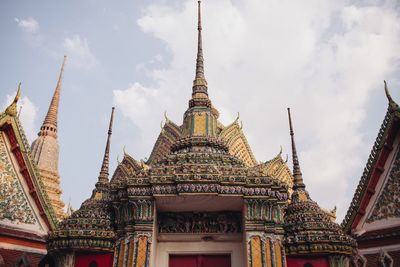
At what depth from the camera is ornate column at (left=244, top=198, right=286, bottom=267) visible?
353 inches

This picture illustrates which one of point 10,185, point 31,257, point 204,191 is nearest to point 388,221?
point 204,191

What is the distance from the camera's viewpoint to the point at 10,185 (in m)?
12.5

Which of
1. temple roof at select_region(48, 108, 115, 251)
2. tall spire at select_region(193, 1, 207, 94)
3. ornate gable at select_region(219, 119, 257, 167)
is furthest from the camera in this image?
ornate gable at select_region(219, 119, 257, 167)

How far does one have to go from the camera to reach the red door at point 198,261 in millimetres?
9867

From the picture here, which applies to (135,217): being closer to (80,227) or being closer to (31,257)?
(80,227)

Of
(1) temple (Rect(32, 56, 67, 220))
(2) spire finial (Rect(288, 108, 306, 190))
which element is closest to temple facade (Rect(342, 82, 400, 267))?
(2) spire finial (Rect(288, 108, 306, 190))

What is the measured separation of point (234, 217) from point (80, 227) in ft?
13.5

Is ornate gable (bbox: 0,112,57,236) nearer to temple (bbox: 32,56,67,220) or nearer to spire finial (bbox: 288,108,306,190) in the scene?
spire finial (bbox: 288,108,306,190)

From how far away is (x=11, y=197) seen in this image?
485 inches

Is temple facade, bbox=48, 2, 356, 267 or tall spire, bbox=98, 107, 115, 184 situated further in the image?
tall spire, bbox=98, 107, 115, 184

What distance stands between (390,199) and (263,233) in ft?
20.1

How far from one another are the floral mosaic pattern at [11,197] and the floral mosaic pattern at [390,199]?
11.8m

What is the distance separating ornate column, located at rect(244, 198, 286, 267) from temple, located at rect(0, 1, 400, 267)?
0.08 feet

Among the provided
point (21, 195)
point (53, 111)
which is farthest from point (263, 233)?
point (53, 111)
